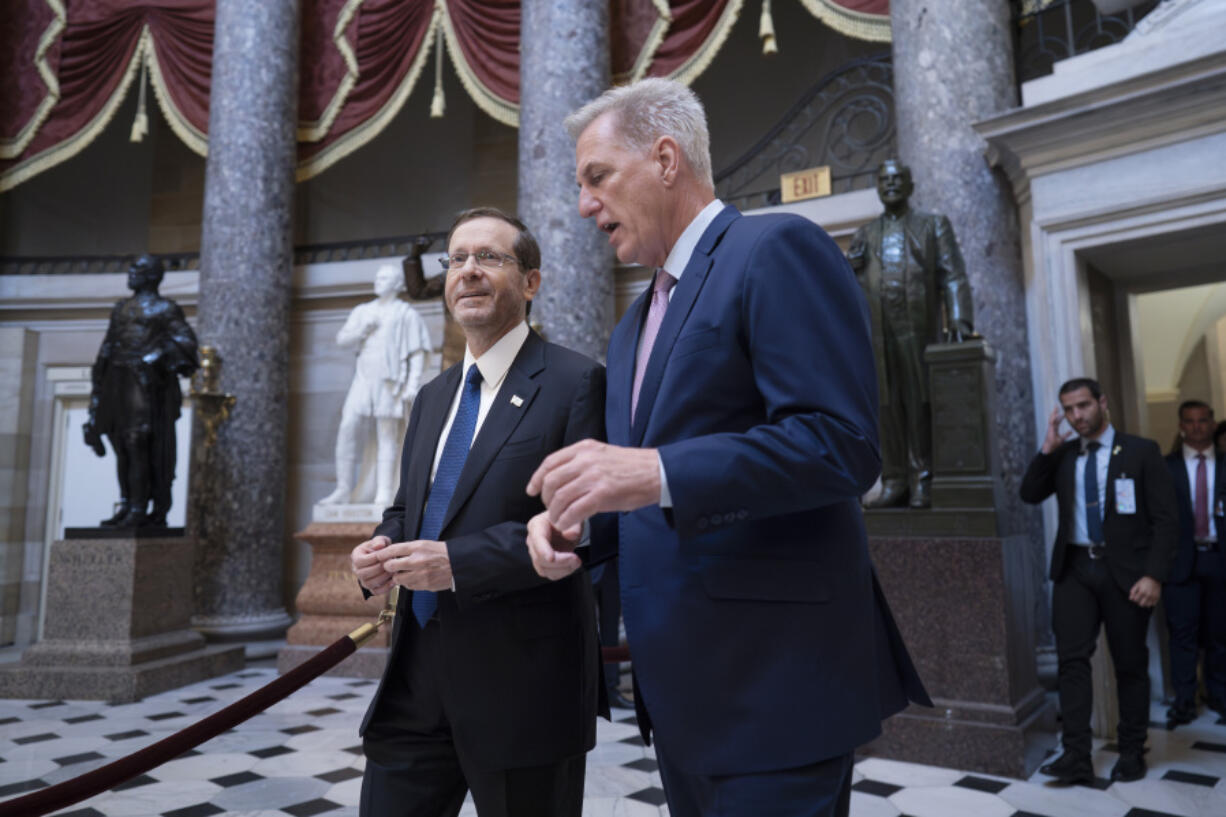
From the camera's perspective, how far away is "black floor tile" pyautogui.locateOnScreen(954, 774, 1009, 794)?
11.6 ft

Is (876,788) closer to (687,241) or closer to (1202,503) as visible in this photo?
(1202,503)

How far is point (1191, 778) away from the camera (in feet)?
12.1

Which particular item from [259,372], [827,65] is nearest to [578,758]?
[259,372]

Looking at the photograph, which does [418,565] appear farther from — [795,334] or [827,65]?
[827,65]

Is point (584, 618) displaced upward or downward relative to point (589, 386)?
downward

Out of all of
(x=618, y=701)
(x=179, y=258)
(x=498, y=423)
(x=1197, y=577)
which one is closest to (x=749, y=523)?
(x=498, y=423)

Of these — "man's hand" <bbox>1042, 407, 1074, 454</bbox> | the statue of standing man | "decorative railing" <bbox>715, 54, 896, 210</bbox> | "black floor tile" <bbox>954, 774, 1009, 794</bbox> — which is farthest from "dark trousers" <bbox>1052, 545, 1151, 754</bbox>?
the statue of standing man

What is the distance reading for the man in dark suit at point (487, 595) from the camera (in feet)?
4.94

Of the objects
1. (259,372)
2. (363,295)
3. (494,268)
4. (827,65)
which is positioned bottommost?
(494,268)

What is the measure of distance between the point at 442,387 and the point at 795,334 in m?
1.00

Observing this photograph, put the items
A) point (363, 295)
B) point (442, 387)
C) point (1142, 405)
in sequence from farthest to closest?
1. point (363, 295)
2. point (1142, 405)
3. point (442, 387)

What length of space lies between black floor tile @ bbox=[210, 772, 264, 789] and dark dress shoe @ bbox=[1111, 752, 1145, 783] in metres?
3.73

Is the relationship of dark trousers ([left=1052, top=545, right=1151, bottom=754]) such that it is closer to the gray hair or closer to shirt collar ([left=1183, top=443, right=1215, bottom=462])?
shirt collar ([left=1183, top=443, right=1215, bottom=462])

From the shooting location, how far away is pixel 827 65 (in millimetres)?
9578
